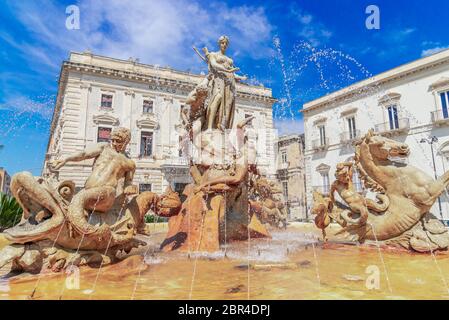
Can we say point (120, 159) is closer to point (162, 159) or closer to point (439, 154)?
point (162, 159)

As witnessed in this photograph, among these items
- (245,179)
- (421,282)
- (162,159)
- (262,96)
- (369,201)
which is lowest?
(421,282)

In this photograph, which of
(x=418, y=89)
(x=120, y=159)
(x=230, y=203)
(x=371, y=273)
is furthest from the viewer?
(x=418, y=89)

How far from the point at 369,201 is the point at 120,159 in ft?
13.9

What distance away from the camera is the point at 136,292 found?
292 centimetres

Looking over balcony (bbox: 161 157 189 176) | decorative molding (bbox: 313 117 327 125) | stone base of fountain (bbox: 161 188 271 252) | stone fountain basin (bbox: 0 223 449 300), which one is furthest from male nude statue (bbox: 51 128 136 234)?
decorative molding (bbox: 313 117 327 125)

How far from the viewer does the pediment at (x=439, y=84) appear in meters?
22.8

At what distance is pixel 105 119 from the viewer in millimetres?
25016

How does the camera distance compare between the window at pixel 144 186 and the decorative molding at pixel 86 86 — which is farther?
the window at pixel 144 186

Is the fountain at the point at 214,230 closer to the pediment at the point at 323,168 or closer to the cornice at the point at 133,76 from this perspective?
the cornice at the point at 133,76

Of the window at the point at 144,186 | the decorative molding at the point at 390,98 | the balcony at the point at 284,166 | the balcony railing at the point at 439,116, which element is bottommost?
the window at the point at 144,186

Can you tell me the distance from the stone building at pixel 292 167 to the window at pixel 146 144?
14.9m

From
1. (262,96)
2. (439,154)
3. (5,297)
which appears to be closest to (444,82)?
(439,154)

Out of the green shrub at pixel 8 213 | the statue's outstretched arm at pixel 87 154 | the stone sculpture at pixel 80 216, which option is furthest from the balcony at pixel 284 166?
the statue's outstretched arm at pixel 87 154

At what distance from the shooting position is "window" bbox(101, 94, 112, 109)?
2548 cm
